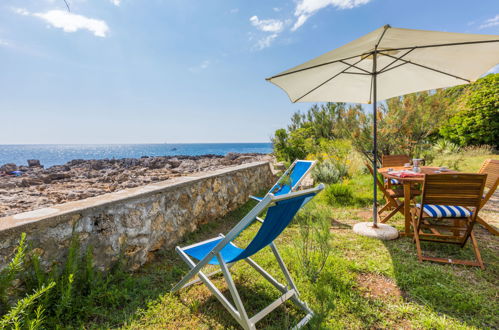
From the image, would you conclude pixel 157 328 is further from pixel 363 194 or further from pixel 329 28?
pixel 329 28

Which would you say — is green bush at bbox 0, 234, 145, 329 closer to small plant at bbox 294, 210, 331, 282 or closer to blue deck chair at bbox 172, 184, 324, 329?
blue deck chair at bbox 172, 184, 324, 329

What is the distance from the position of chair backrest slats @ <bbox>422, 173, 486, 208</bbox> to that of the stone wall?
2.91 metres

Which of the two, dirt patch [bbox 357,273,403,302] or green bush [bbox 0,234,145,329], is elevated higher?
green bush [bbox 0,234,145,329]

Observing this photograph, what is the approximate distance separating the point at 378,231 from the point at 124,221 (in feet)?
10.7

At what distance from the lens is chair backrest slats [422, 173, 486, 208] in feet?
7.79

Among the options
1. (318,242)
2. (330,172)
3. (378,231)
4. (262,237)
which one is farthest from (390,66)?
(262,237)

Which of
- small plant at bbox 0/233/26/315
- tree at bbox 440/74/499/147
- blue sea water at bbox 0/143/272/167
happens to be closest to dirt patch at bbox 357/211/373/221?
small plant at bbox 0/233/26/315

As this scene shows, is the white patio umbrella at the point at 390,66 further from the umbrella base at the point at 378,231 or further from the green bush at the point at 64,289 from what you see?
the green bush at the point at 64,289

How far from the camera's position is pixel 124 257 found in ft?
7.57

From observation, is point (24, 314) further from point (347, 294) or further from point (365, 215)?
point (365, 215)

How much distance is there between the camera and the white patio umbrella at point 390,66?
2.39m

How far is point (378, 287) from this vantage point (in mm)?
2150

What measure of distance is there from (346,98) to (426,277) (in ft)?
9.42

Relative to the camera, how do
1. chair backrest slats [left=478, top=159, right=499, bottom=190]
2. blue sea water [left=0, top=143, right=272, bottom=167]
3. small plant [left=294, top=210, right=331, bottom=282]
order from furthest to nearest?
blue sea water [left=0, top=143, right=272, bottom=167] → chair backrest slats [left=478, top=159, right=499, bottom=190] → small plant [left=294, top=210, right=331, bottom=282]
